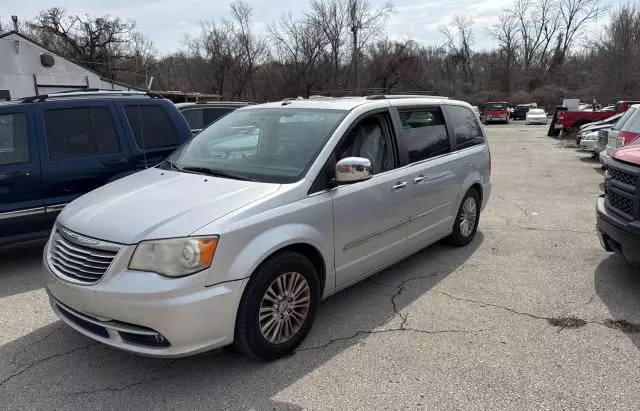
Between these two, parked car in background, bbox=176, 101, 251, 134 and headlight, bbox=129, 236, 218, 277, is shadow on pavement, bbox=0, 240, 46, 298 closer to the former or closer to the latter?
headlight, bbox=129, 236, 218, 277

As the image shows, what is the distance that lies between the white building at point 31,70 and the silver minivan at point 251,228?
70.9 feet

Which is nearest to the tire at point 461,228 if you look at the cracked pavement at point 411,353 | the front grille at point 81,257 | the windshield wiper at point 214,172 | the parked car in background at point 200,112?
the cracked pavement at point 411,353

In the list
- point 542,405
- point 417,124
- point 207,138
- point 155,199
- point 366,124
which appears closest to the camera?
point 542,405

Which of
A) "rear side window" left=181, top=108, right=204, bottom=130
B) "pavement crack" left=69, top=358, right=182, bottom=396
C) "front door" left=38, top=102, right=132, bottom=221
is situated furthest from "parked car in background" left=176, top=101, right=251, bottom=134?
"pavement crack" left=69, top=358, right=182, bottom=396

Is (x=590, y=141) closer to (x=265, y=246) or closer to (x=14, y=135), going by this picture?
(x=265, y=246)

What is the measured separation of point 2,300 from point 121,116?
241 centimetres

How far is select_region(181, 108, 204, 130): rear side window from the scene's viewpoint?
992 centimetres

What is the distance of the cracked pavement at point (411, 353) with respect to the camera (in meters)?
2.90

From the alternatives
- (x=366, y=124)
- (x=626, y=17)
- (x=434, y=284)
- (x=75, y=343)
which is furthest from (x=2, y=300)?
(x=626, y=17)

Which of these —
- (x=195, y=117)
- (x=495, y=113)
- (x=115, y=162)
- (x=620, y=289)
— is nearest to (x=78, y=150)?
(x=115, y=162)

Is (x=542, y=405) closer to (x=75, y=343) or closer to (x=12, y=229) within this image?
(x=75, y=343)

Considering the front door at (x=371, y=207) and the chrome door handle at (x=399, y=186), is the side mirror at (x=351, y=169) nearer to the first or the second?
the front door at (x=371, y=207)

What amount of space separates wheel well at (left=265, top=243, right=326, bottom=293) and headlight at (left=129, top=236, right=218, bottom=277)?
0.57 metres

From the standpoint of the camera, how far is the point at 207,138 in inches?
173
